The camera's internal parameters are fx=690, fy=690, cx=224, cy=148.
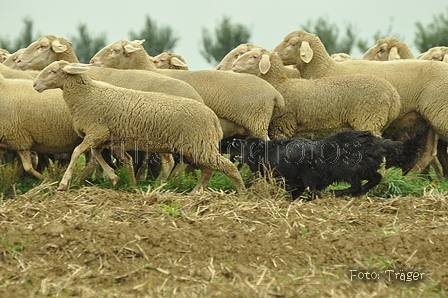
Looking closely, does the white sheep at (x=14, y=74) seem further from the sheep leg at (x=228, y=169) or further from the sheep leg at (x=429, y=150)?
the sheep leg at (x=429, y=150)

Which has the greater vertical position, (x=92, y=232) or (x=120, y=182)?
(x=92, y=232)

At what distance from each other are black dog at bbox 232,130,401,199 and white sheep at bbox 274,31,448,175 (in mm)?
2116

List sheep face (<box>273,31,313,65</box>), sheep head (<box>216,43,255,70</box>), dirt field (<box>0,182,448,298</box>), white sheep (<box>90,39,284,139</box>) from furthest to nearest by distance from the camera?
sheep head (<box>216,43,255,70</box>) → sheep face (<box>273,31,313,65</box>) → white sheep (<box>90,39,284,139</box>) → dirt field (<box>0,182,448,298</box>)

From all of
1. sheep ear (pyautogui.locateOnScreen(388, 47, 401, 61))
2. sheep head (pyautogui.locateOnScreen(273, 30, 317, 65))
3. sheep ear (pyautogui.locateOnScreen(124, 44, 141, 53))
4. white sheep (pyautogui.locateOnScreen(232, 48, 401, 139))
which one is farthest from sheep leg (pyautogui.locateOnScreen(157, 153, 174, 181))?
sheep ear (pyautogui.locateOnScreen(388, 47, 401, 61))

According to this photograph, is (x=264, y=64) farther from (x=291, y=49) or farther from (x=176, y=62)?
(x=176, y=62)

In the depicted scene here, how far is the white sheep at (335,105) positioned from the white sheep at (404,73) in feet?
1.48

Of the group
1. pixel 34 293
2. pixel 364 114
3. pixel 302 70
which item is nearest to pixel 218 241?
pixel 34 293

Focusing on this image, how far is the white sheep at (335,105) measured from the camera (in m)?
9.09

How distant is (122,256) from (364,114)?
5.00 metres

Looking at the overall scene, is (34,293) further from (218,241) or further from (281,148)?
(281,148)

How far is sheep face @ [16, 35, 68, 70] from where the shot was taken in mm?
10109

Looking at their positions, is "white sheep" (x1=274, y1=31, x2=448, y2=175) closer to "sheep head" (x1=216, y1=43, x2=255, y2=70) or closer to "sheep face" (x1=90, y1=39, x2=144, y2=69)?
"sheep head" (x1=216, y1=43, x2=255, y2=70)

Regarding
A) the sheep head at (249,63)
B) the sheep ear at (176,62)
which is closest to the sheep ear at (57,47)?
the sheep ear at (176,62)

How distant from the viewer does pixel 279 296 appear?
4188mm
